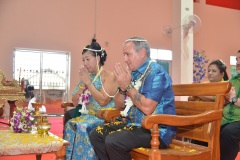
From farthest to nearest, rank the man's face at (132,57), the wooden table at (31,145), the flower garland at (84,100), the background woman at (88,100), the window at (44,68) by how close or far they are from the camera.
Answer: the window at (44,68), the flower garland at (84,100), the background woman at (88,100), the man's face at (132,57), the wooden table at (31,145)

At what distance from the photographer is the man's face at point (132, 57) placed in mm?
2164

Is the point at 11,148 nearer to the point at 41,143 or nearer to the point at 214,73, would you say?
the point at 41,143

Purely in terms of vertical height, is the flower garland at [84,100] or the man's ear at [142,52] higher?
the man's ear at [142,52]

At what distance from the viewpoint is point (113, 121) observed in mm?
2564

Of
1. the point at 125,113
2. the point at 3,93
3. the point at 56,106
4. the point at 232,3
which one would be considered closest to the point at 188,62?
the point at 3,93

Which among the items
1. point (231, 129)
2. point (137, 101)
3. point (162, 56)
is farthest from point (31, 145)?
point (162, 56)

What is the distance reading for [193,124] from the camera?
212 cm

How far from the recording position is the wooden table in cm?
192

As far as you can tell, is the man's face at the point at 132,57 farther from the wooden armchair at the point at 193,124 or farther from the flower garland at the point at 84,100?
the flower garland at the point at 84,100

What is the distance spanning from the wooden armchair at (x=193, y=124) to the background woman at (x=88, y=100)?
693 millimetres

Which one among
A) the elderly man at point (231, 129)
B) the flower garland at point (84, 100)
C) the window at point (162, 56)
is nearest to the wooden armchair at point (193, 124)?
the elderly man at point (231, 129)

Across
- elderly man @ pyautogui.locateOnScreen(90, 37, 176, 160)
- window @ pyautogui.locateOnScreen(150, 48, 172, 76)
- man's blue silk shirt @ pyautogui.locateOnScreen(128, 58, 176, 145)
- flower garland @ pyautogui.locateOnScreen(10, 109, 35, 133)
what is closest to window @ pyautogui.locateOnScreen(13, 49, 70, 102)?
window @ pyautogui.locateOnScreen(150, 48, 172, 76)

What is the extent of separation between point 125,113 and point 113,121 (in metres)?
0.34

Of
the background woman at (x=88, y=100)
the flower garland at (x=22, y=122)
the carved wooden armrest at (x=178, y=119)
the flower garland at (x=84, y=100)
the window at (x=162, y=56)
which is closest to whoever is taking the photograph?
the carved wooden armrest at (x=178, y=119)
